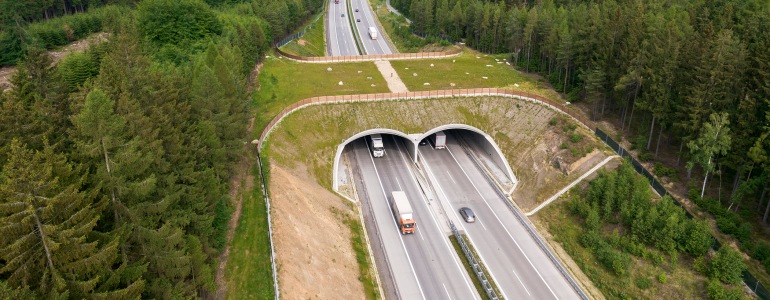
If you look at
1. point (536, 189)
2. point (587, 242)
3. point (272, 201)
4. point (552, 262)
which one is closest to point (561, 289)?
point (552, 262)

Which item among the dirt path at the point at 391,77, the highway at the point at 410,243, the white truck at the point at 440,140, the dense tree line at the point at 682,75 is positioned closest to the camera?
the highway at the point at 410,243

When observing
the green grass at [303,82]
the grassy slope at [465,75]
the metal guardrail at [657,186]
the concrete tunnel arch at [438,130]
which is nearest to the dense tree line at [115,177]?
the concrete tunnel arch at [438,130]

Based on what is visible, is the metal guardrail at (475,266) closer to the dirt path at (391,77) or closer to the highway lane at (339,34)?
the dirt path at (391,77)

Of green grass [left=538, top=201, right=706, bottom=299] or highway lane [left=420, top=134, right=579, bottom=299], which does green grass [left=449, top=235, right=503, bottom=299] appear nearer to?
highway lane [left=420, top=134, right=579, bottom=299]

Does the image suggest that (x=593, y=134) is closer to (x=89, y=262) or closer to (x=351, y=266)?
(x=351, y=266)

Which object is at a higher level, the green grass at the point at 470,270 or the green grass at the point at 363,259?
the green grass at the point at 363,259

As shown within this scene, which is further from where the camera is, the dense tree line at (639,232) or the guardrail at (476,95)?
the guardrail at (476,95)
